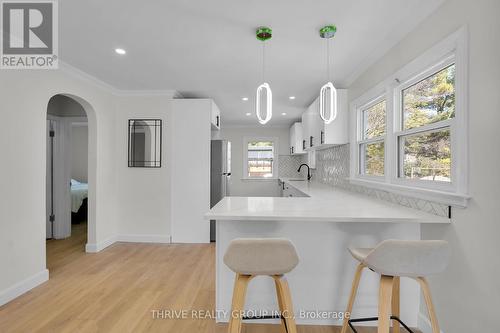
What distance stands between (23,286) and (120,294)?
0.93 m

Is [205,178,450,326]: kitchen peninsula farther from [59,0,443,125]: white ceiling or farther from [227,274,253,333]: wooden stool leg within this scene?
[59,0,443,125]: white ceiling

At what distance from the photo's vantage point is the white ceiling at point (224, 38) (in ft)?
6.19

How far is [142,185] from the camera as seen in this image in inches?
162

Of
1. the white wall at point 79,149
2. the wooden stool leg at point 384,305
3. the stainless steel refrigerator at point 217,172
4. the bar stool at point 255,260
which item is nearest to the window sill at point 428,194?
the wooden stool leg at point 384,305

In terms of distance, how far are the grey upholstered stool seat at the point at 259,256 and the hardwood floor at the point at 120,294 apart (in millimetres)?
869

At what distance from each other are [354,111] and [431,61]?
1447 mm

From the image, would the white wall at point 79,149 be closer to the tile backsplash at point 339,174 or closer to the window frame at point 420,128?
the tile backsplash at point 339,174

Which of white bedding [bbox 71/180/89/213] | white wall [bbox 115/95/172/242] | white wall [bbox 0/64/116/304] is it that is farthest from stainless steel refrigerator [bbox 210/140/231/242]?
white bedding [bbox 71/180/89/213]

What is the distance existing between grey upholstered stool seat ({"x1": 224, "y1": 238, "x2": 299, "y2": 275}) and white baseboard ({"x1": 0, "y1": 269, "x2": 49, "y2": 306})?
2.30 meters

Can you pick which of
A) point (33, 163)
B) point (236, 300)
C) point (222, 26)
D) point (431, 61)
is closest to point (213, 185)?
point (33, 163)

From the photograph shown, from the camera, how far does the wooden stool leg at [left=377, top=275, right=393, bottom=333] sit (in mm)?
1383

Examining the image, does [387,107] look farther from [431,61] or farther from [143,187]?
[143,187]

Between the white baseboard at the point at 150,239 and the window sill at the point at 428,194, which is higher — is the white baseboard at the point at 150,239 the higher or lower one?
the lower one

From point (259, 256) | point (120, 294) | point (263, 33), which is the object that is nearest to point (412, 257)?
point (259, 256)
